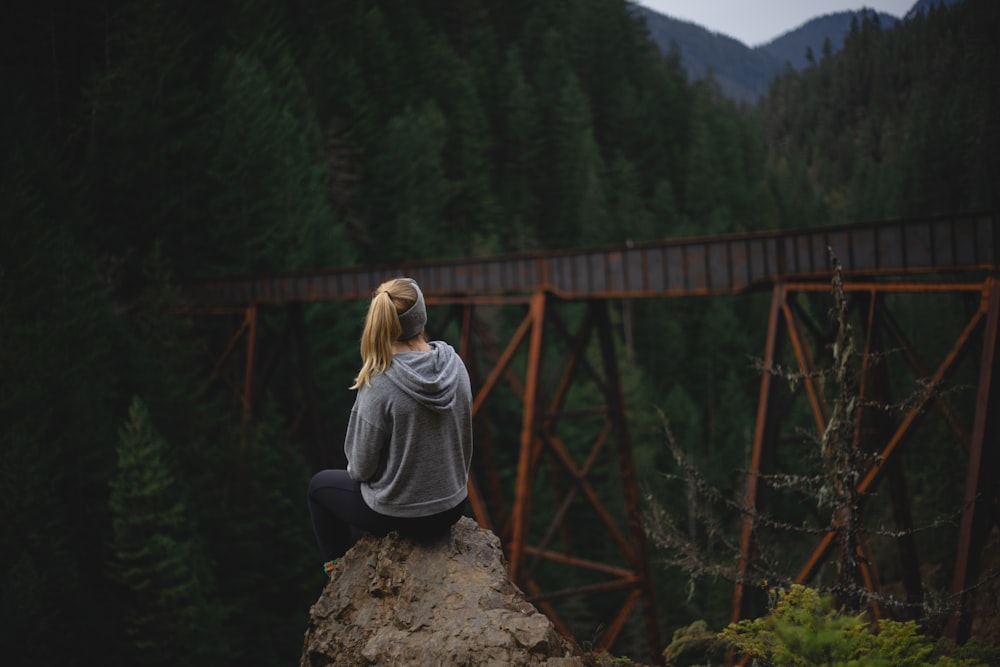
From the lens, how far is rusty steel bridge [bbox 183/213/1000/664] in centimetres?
782

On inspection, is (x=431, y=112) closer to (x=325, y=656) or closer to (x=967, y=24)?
(x=967, y=24)

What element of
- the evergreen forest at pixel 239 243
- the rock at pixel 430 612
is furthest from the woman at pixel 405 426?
the evergreen forest at pixel 239 243

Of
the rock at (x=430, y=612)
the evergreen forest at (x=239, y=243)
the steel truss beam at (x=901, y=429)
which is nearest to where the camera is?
the rock at (x=430, y=612)

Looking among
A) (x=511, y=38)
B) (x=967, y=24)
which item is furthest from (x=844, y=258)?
(x=511, y=38)

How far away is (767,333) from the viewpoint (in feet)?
44.6

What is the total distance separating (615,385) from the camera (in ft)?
45.1

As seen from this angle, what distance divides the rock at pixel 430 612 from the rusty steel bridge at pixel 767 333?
2.59 meters

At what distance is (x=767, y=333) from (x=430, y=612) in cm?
1128

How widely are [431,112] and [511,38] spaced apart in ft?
64.9

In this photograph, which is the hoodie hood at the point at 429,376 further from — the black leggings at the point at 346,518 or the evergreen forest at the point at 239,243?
the evergreen forest at the point at 239,243

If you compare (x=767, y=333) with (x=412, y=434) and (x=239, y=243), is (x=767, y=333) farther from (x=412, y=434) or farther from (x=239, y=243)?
(x=239, y=243)

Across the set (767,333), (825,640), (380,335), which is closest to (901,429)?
(767,333)

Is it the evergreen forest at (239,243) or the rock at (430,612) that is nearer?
the rock at (430,612)

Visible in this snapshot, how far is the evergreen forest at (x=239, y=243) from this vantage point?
583 inches
